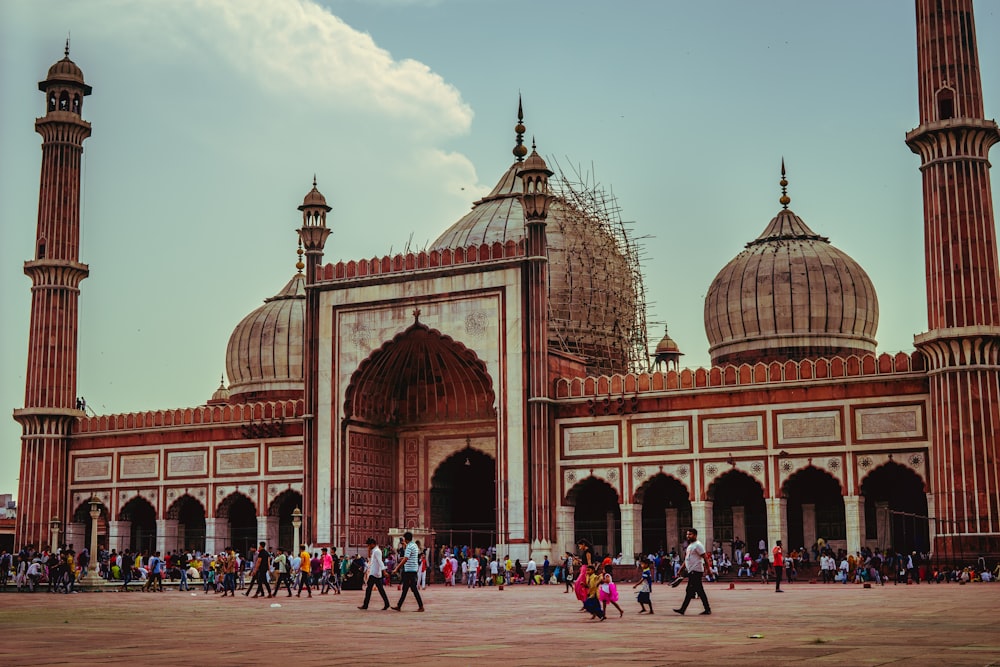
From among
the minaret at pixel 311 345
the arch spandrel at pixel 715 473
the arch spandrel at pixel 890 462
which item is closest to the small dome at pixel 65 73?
the minaret at pixel 311 345

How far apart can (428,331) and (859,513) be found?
388 inches

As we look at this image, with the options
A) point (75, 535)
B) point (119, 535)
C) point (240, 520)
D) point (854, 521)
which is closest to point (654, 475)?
point (854, 521)

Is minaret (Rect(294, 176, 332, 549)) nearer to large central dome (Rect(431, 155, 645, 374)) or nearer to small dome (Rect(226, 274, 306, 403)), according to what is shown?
large central dome (Rect(431, 155, 645, 374))

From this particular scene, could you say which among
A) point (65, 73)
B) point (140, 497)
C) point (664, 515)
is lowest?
point (664, 515)

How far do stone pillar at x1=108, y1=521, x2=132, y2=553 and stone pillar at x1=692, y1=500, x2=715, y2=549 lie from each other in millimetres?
15081

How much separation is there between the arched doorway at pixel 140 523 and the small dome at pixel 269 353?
4155mm

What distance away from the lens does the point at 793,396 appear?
24.0 meters

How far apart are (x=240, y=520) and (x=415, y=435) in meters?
6.99

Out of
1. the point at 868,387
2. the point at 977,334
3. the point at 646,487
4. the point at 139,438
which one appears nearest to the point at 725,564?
the point at 646,487

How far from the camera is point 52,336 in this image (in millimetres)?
31234

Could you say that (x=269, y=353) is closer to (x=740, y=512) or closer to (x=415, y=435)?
(x=415, y=435)

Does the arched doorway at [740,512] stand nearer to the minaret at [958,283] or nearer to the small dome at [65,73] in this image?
the minaret at [958,283]

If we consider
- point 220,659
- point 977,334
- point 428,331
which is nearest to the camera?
point 220,659

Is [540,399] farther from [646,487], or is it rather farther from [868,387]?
[868,387]
